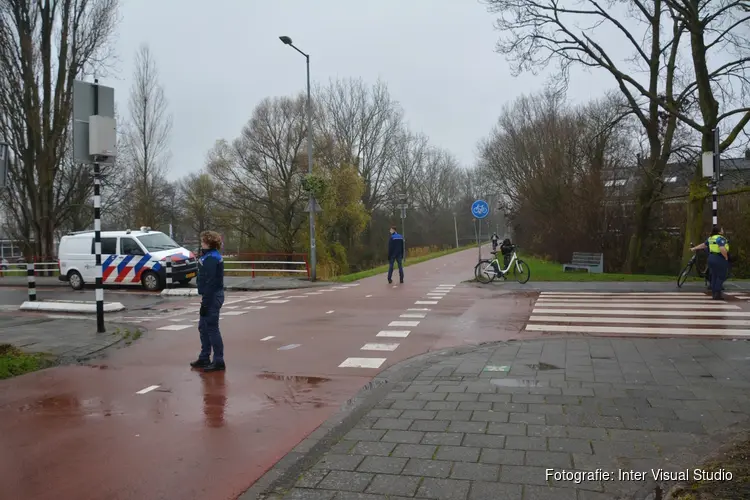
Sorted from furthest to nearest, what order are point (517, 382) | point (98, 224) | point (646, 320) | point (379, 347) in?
point (646, 320)
point (98, 224)
point (379, 347)
point (517, 382)

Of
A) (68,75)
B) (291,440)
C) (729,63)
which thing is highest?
(68,75)

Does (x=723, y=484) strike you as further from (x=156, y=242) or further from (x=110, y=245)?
(x=110, y=245)

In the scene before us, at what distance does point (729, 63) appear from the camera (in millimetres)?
→ 18781

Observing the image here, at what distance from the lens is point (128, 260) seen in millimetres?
18922

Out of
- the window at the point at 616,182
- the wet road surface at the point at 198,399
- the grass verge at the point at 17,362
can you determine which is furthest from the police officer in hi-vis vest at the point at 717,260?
the window at the point at 616,182

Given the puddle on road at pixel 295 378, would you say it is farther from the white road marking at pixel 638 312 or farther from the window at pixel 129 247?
the window at pixel 129 247

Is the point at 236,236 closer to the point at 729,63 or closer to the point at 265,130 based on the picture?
the point at 265,130

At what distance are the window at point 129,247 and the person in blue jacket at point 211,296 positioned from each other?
518 inches

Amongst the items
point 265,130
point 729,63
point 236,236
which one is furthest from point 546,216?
point 236,236

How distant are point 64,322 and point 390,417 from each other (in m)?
8.95

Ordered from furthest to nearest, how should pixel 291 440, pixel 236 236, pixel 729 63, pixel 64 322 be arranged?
pixel 236 236 → pixel 729 63 → pixel 64 322 → pixel 291 440

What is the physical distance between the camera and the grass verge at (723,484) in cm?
294

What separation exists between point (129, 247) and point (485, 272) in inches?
475

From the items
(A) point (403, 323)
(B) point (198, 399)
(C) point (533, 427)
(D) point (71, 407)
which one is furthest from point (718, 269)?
(D) point (71, 407)
